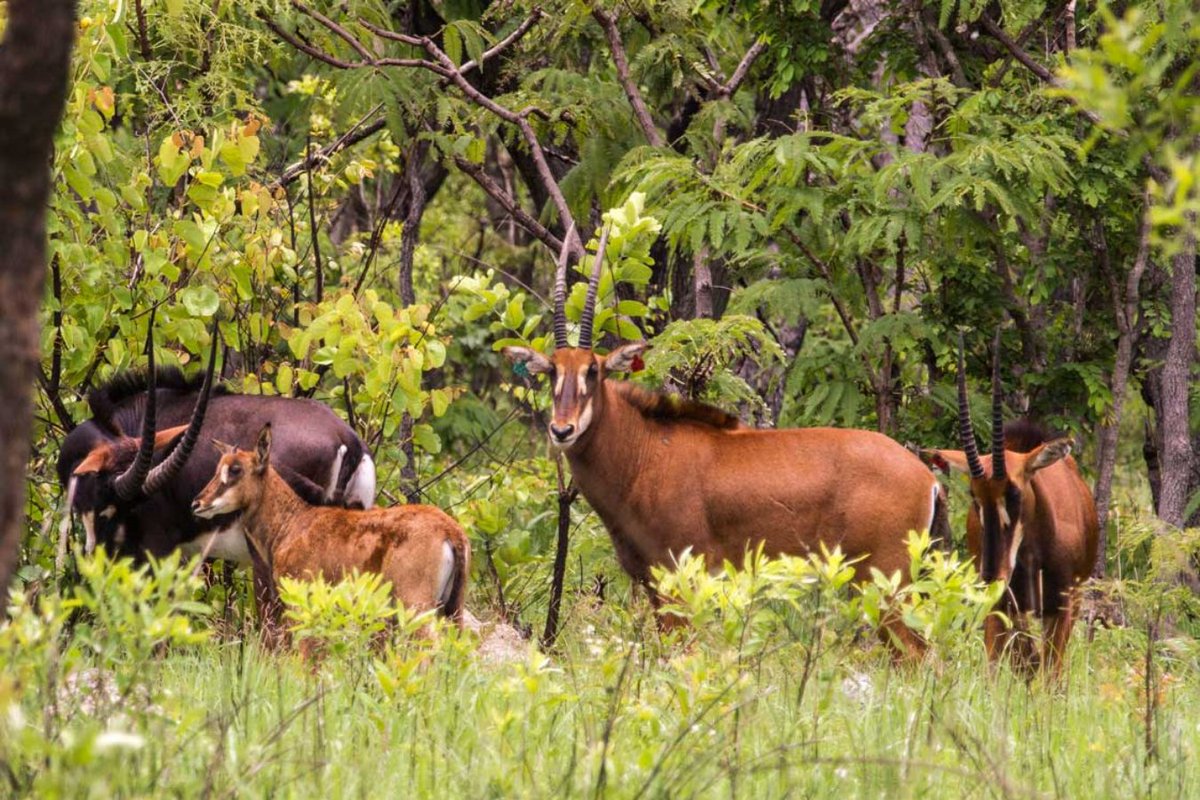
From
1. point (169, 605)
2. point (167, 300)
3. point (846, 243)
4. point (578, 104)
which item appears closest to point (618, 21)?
point (578, 104)

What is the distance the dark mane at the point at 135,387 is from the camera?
9086mm

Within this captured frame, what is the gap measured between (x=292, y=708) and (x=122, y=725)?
1.76m

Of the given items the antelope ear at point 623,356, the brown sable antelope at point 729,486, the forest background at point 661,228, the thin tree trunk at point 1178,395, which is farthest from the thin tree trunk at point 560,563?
the thin tree trunk at point 1178,395

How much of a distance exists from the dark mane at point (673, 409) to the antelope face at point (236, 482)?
6.35 ft

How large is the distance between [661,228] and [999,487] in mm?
2388

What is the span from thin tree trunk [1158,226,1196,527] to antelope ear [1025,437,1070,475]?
5.08 ft

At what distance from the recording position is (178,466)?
A: 27.6ft

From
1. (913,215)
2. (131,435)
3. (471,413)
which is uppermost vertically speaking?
(913,215)

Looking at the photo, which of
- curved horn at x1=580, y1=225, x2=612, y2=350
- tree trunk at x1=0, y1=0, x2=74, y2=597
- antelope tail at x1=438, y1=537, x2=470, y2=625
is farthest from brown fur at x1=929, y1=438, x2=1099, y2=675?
tree trunk at x1=0, y1=0, x2=74, y2=597

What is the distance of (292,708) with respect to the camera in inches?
217

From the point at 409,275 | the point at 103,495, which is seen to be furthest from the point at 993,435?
the point at 409,275

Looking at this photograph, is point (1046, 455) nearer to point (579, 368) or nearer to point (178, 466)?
point (579, 368)

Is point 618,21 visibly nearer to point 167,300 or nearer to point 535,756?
point 167,300

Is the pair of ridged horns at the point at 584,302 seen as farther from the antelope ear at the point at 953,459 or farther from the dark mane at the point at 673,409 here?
the antelope ear at the point at 953,459
